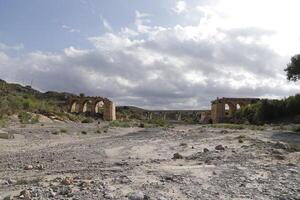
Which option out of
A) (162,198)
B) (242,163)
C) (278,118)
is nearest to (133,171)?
(162,198)

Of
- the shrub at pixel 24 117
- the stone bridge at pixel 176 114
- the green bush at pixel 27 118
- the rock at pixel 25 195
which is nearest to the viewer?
the rock at pixel 25 195

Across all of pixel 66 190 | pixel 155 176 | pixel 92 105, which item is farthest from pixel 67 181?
pixel 92 105

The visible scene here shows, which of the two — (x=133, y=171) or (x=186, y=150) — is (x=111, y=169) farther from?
(x=186, y=150)

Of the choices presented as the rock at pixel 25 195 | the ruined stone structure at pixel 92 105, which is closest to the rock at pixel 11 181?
the rock at pixel 25 195

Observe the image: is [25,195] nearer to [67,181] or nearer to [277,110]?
[67,181]

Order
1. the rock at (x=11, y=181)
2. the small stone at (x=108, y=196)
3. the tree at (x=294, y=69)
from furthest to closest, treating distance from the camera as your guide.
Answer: the tree at (x=294, y=69) → the rock at (x=11, y=181) → the small stone at (x=108, y=196)

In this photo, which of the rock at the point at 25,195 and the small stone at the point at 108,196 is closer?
the rock at the point at 25,195

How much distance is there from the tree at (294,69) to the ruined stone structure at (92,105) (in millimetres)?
33899

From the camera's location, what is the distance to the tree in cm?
4650

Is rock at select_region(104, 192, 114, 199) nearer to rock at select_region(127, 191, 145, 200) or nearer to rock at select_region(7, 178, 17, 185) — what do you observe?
rock at select_region(127, 191, 145, 200)

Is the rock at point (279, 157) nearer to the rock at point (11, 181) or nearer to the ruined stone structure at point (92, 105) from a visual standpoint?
the rock at point (11, 181)

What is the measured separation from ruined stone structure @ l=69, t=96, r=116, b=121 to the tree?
33899mm

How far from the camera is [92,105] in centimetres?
7812

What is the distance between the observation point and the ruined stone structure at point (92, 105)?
7432cm
